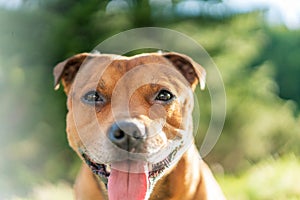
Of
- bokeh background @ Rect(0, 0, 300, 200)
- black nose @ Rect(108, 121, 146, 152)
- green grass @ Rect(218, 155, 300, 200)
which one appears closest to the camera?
black nose @ Rect(108, 121, 146, 152)

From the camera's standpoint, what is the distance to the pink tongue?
10.3 ft

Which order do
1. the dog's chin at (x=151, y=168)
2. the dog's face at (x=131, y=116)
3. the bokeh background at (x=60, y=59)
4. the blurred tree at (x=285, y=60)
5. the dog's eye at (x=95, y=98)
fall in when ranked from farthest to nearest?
the blurred tree at (x=285, y=60) → the bokeh background at (x=60, y=59) → the dog's eye at (x=95, y=98) → the dog's chin at (x=151, y=168) → the dog's face at (x=131, y=116)

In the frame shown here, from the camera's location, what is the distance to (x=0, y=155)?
6.41 metres

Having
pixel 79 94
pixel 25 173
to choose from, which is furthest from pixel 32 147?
pixel 79 94

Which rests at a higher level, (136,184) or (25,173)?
(136,184)

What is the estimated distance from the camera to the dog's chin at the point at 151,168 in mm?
3189

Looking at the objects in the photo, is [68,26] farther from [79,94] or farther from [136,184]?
[136,184]

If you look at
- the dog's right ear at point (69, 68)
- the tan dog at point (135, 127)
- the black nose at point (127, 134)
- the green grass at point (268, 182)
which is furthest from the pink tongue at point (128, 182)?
the green grass at point (268, 182)

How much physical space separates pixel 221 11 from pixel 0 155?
2.96m

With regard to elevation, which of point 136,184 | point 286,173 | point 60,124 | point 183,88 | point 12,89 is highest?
point 183,88

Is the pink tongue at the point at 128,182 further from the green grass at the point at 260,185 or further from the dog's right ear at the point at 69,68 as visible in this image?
the green grass at the point at 260,185

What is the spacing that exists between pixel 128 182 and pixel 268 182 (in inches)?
118

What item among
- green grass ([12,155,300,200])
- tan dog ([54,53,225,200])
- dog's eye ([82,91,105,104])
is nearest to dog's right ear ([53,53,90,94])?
tan dog ([54,53,225,200])

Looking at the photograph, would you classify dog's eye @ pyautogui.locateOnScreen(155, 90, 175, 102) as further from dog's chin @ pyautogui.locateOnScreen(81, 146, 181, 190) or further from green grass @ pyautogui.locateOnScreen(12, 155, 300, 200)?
green grass @ pyautogui.locateOnScreen(12, 155, 300, 200)
